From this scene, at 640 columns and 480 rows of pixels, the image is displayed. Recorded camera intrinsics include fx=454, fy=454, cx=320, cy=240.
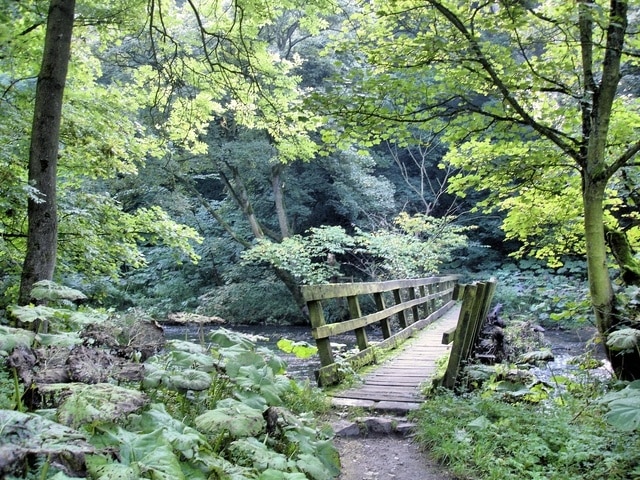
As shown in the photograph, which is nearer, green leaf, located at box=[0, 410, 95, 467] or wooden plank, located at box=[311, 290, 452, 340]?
green leaf, located at box=[0, 410, 95, 467]

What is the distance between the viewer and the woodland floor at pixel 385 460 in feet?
9.55

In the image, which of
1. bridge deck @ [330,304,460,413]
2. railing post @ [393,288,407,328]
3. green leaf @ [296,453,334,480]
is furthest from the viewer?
railing post @ [393,288,407,328]

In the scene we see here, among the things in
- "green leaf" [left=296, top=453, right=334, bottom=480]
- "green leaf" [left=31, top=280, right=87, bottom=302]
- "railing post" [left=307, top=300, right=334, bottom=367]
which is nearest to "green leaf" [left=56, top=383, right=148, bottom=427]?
"green leaf" [left=31, top=280, right=87, bottom=302]

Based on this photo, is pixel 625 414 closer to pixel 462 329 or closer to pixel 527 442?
pixel 527 442

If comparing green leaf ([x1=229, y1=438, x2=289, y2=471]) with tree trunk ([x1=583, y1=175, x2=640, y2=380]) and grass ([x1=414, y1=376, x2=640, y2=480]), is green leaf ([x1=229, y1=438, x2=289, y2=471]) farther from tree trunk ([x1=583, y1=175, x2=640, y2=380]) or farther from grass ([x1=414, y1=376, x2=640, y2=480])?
tree trunk ([x1=583, y1=175, x2=640, y2=380])

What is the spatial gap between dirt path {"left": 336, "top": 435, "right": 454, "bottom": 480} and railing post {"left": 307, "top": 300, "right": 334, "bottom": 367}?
3.65 ft

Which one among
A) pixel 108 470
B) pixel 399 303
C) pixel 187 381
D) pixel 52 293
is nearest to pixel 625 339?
pixel 187 381

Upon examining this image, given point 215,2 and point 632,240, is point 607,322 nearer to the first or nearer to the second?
point 632,240

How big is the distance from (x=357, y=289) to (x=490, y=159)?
2.01m

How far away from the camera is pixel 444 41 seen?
3.60 m

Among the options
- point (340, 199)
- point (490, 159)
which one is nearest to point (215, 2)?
point (490, 159)

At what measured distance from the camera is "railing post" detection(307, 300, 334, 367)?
14.3 ft

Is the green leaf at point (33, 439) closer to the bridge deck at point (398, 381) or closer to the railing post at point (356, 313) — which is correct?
the bridge deck at point (398, 381)

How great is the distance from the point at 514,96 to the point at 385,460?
3287mm
